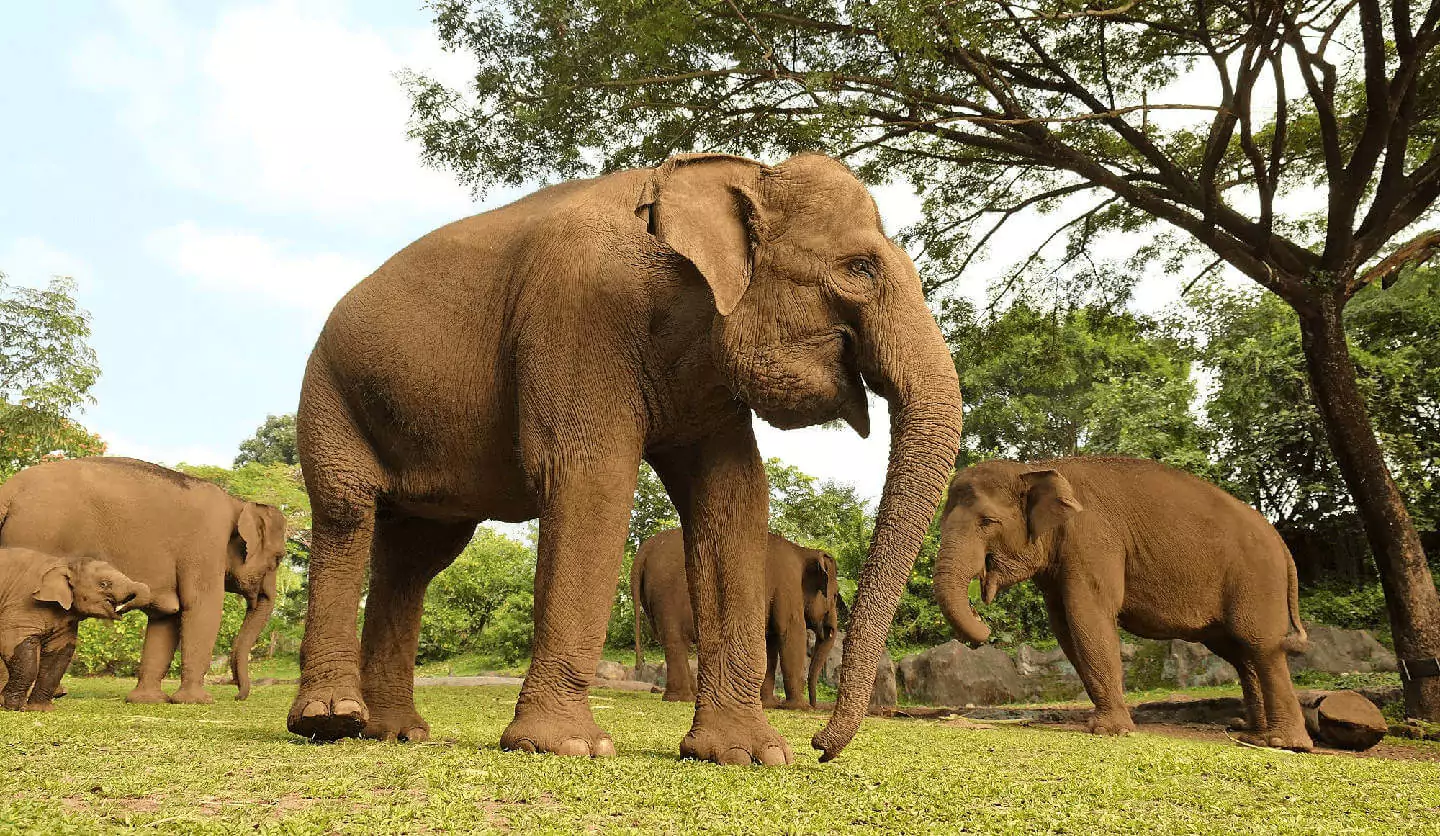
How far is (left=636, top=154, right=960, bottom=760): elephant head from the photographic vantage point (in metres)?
3.76

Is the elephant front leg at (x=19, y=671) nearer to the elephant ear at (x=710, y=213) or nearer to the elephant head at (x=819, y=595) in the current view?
the elephant ear at (x=710, y=213)

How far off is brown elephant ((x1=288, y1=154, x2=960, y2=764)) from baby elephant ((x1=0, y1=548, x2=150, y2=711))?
3097 mm

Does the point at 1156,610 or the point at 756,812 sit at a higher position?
the point at 1156,610

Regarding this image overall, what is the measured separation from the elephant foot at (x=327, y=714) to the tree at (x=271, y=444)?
42.6 metres

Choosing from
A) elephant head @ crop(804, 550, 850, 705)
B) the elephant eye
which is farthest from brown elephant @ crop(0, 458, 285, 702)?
the elephant eye

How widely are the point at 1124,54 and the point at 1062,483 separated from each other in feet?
20.9

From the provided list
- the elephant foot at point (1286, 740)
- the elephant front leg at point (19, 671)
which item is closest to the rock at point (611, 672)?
the elephant front leg at point (19, 671)

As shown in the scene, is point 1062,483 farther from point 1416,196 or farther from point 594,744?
point 1416,196

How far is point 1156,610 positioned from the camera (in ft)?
25.6

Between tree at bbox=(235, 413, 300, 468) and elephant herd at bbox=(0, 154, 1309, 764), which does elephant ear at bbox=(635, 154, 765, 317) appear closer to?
elephant herd at bbox=(0, 154, 1309, 764)

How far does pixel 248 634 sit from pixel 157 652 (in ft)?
4.64

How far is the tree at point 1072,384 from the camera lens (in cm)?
1382

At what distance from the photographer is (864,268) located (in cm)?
394

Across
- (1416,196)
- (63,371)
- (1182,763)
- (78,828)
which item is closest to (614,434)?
(78,828)
